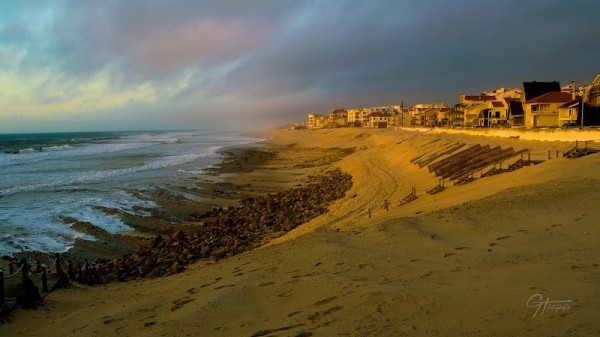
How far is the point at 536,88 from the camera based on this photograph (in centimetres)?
5278

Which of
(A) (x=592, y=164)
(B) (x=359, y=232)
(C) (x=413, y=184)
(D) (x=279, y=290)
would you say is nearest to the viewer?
(D) (x=279, y=290)

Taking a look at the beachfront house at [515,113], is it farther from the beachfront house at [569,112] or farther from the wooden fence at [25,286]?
the wooden fence at [25,286]

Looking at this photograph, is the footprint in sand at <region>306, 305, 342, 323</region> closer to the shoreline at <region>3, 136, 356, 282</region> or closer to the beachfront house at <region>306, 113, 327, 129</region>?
the shoreline at <region>3, 136, 356, 282</region>

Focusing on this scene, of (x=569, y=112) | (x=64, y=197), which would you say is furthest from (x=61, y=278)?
(x=569, y=112)

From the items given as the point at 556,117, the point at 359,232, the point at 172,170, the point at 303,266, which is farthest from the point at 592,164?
the point at 556,117

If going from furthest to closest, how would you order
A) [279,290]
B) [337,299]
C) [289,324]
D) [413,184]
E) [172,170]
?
[172,170] < [413,184] < [279,290] < [337,299] < [289,324]

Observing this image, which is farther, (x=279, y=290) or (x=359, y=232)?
(x=359, y=232)

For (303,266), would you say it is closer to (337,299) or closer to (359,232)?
(337,299)

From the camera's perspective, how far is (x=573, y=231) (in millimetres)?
7812

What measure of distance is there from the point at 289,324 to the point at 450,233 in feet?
16.8

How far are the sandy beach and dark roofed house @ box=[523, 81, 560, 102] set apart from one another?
148 feet

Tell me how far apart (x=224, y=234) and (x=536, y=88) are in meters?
51.8

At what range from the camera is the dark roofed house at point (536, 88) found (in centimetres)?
5212

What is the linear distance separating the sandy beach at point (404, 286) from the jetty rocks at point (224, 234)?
37.8 inches
